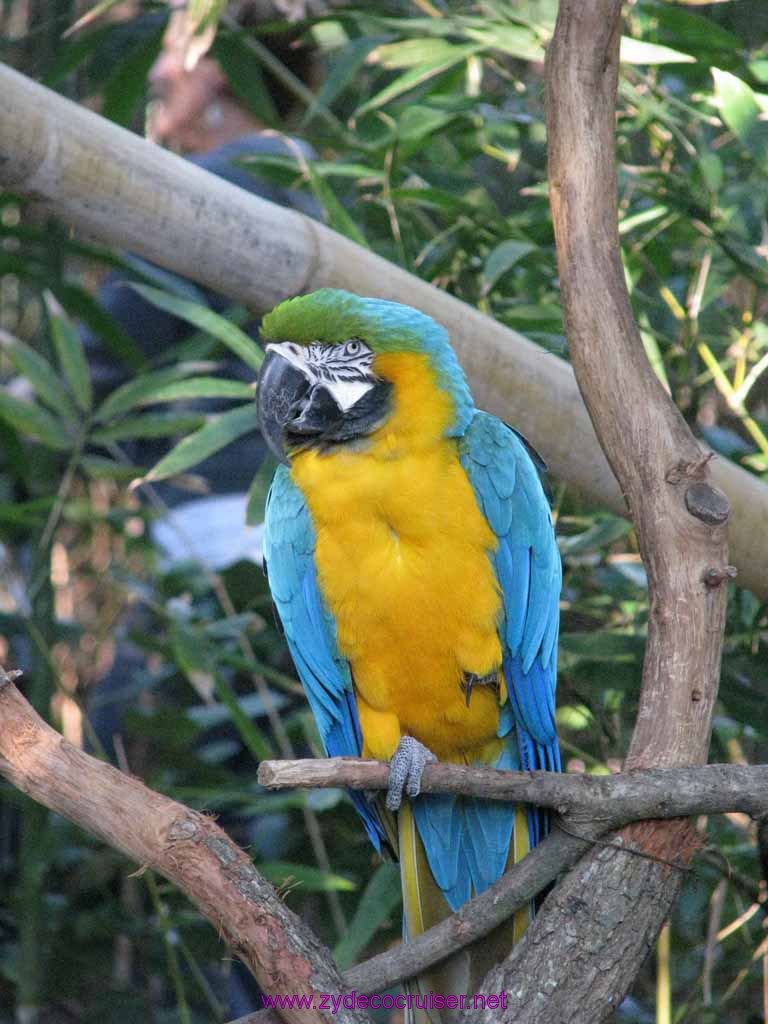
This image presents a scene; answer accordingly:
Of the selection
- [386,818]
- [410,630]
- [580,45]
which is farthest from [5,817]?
[580,45]

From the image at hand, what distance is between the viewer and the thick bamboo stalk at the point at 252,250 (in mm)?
1219

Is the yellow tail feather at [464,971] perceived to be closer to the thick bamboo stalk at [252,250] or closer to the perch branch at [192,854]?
the perch branch at [192,854]

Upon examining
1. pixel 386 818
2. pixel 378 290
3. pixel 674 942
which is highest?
pixel 378 290

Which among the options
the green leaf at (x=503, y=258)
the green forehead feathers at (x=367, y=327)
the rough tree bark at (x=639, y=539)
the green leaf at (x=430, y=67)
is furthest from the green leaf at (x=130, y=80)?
the rough tree bark at (x=639, y=539)

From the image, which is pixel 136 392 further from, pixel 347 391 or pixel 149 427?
pixel 347 391

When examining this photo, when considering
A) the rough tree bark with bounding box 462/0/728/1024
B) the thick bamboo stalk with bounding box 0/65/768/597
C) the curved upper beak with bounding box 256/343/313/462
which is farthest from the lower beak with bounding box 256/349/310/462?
the rough tree bark with bounding box 462/0/728/1024

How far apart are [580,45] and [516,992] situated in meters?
0.86

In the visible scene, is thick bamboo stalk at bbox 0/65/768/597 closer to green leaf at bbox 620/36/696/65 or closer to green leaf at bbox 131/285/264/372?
green leaf at bbox 131/285/264/372

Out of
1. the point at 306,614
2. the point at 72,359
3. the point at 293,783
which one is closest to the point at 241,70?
the point at 72,359

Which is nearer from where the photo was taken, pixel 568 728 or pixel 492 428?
pixel 492 428

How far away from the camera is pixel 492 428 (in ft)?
4.15

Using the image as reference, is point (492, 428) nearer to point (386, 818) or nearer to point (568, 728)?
point (386, 818)

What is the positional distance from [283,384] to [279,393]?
0.01 m

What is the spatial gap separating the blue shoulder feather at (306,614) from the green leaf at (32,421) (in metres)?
0.66
